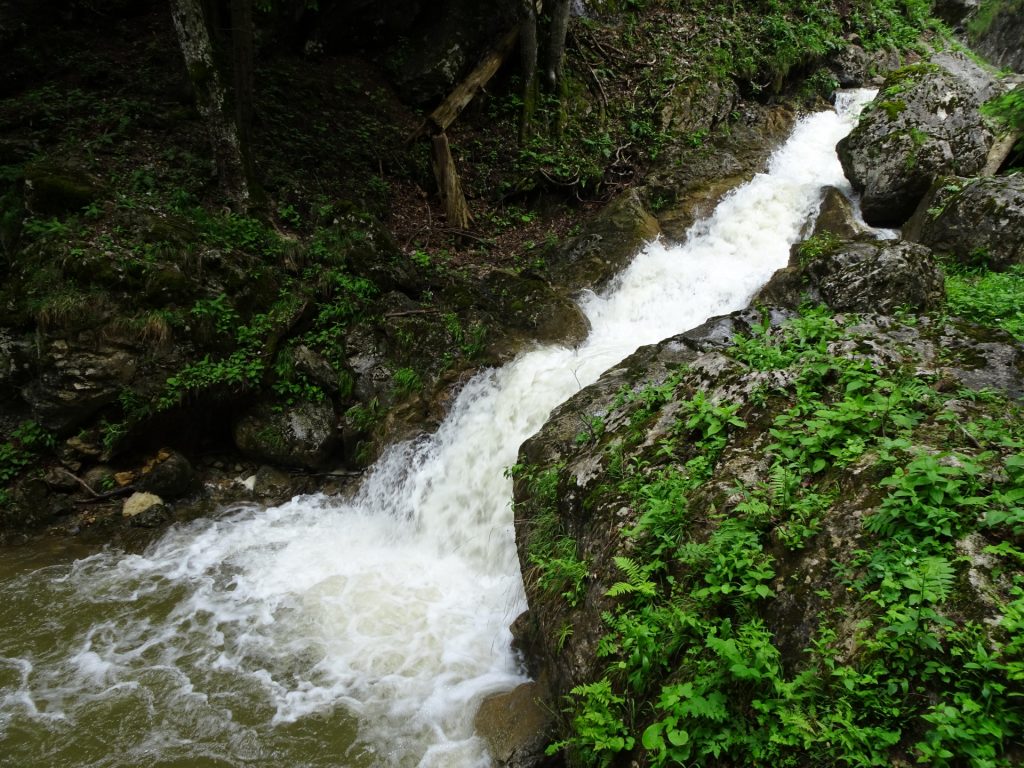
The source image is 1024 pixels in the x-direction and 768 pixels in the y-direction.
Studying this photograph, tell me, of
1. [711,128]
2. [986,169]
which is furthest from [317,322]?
[986,169]

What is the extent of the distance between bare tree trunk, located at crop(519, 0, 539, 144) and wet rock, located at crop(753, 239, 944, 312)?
7382 millimetres

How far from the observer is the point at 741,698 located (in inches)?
106

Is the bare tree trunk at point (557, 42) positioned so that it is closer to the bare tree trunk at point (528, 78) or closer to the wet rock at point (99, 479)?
the bare tree trunk at point (528, 78)

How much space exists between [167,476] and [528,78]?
10817 millimetres

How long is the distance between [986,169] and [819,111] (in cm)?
477

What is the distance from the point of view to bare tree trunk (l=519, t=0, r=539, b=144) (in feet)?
39.4

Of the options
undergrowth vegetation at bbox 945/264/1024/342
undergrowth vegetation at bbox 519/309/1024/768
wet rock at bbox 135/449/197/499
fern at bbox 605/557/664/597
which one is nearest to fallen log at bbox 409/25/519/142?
wet rock at bbox 135/449/197/499

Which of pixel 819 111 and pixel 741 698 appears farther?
pixel 819 111

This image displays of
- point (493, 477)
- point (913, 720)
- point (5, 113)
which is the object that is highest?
point (5, 113)

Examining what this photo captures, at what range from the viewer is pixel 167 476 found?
23.7 ft

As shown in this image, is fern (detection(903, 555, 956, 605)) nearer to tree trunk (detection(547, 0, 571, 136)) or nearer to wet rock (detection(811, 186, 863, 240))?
wet rock (detection(811, 186, 863, 240))

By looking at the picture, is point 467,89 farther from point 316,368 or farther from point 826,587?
point 826,587

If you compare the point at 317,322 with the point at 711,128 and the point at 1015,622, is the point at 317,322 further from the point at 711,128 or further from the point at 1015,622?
the point at 711,128

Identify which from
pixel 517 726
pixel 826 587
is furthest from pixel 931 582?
pixel 517 726
